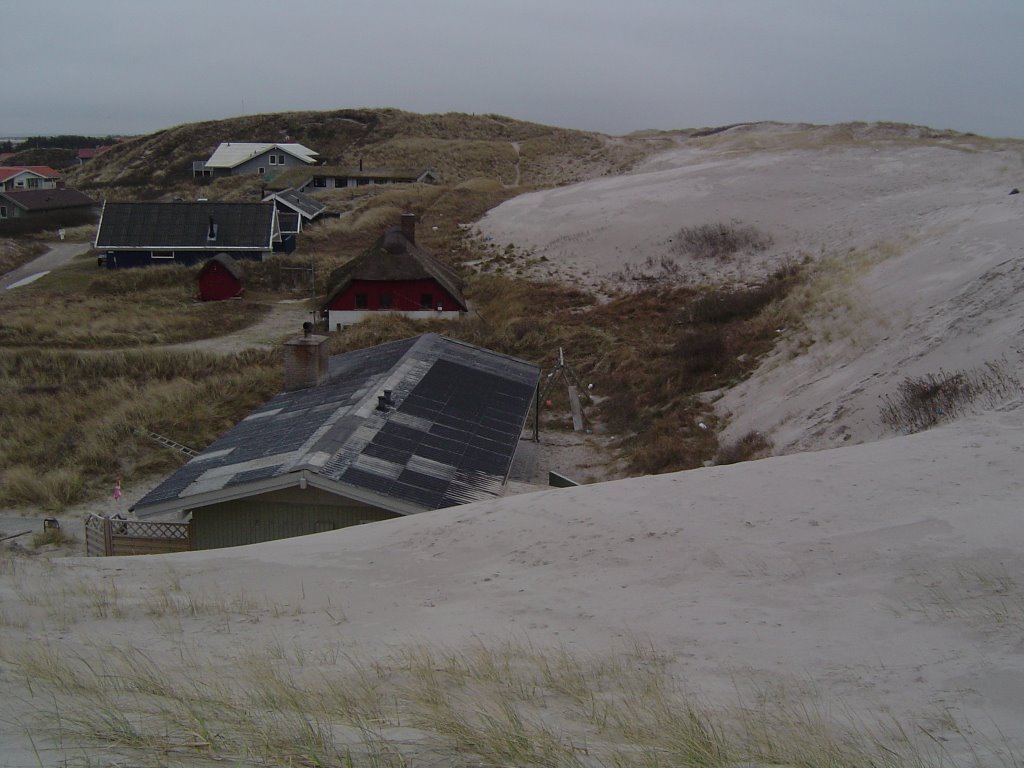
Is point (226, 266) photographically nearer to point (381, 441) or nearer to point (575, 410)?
point (575, 410)

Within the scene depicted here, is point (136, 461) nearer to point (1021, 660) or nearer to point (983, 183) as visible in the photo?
point (1021, 660)

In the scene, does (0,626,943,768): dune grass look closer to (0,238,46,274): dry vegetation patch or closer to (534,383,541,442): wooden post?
Result: (534,383,541,442): wooden post

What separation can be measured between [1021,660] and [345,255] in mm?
50200

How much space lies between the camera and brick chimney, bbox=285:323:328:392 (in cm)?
2083

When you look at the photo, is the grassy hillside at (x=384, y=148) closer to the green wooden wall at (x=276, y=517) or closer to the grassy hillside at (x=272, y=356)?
the grassy hillside at (x=272, y=356)

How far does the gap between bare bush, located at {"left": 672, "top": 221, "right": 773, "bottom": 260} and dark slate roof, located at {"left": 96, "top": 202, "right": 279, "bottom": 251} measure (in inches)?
940

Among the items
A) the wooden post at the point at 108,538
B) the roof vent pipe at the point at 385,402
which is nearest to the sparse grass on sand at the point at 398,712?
the wooden post at the point at 108,538

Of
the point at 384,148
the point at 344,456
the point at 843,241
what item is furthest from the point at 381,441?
the point at 384,148

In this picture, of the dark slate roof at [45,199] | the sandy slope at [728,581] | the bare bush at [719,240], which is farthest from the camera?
the dark slate roof at [45,199]

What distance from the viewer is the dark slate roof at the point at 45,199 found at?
73.8m

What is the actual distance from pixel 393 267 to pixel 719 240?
1540cm

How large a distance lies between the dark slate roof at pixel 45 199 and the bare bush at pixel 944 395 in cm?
7353

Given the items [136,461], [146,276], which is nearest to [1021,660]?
[136,461]

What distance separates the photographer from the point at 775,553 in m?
9.34
